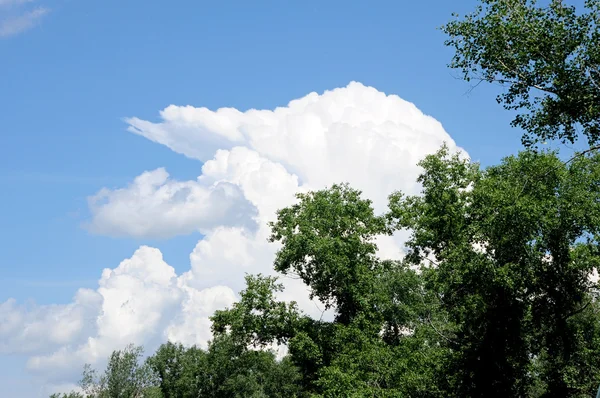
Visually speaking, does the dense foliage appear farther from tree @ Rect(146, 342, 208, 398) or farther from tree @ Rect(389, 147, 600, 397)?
tree @ Rect(146, 342, 208, 398)

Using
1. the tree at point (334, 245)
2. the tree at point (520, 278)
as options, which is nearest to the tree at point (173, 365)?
the tree at point (334, 245)

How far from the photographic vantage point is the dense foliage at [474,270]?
21344 mm

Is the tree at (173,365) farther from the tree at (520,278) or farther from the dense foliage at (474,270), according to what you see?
the tree at (520,278)

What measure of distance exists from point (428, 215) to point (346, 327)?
30.4 ft

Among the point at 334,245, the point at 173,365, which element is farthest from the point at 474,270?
the point at 173,365

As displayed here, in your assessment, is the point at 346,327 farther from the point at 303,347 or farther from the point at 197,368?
the point at 197,368

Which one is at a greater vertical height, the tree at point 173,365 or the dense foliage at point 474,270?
the tree at point 173,365

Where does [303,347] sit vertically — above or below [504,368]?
above

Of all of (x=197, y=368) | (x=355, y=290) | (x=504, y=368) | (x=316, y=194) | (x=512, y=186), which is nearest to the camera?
(x=512, y=186)

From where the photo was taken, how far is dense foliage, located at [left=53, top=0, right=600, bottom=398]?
21344 mm

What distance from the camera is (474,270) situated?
34.2m

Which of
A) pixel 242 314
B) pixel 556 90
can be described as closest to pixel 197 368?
pixel 242 314

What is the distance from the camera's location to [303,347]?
41250mm

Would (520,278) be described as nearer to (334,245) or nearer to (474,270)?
(474,270)
